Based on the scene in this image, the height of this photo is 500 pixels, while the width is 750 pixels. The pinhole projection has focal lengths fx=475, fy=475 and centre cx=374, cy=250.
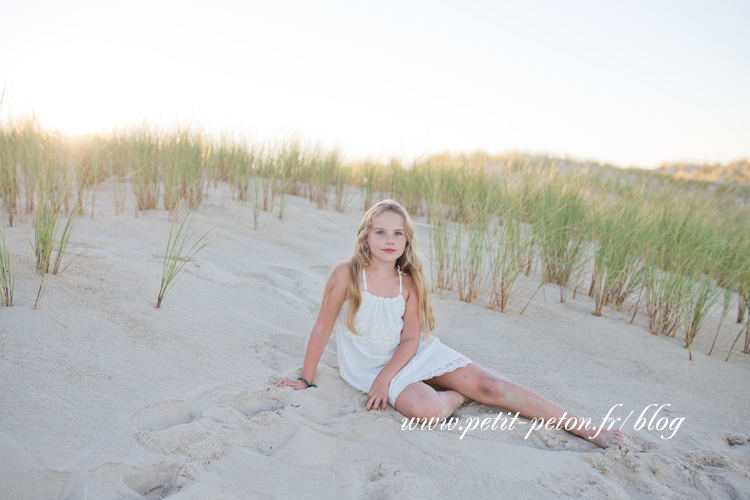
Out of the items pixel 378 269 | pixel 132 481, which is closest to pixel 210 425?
pixel 132 481

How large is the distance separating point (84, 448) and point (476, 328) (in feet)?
7.16

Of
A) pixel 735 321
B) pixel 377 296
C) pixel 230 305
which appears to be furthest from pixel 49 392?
pixel 735 321

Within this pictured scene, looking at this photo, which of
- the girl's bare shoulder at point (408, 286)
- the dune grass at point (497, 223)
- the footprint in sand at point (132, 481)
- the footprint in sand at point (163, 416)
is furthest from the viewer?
the dune grass at point (497, 223)

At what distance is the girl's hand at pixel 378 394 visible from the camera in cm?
191

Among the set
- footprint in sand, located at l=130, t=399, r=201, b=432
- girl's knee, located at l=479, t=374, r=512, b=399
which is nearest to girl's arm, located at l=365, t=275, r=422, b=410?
girl's knee, located at l=479, t=374, r=512, b=399

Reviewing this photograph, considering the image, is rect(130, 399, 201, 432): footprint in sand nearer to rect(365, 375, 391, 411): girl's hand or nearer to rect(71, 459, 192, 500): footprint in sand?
rect(71, 459, 192, 500): footprint in sand

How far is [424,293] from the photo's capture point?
7.43 feet

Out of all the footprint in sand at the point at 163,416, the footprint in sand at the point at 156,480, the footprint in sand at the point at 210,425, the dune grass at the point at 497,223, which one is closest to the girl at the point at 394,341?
the footprint in sand at the point at 210,425

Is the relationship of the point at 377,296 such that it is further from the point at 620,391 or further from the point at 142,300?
the point at 620,391

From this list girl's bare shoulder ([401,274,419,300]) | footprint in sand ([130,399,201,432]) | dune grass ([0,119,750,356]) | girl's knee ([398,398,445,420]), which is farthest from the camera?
dune grass ([0,119,750,356])

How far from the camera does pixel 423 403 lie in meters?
1.86

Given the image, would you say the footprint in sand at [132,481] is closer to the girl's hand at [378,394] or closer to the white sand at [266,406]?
the white sand at [266,406]

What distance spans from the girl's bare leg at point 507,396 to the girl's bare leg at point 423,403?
0.09 m

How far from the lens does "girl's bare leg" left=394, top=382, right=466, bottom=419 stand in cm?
186
